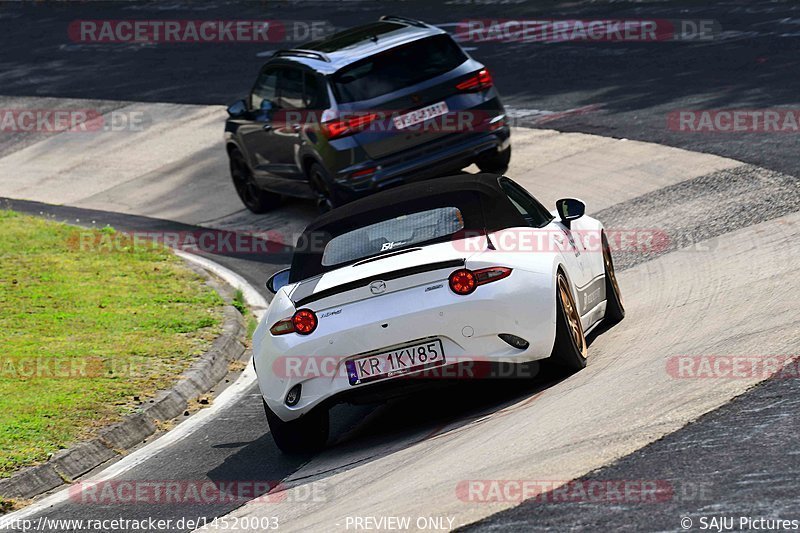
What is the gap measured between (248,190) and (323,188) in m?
2.46

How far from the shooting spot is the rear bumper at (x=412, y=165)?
13914mm

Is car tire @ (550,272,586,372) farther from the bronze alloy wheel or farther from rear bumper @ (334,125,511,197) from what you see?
rear bumper @ (334,125,511,197)

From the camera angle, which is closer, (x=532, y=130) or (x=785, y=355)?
(x=785, y=355)

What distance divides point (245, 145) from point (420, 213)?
8.38 metres

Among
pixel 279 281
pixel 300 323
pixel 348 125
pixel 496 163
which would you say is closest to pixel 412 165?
pixel 348 125

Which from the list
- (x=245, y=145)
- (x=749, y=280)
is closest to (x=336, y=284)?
(x=749, y=280)

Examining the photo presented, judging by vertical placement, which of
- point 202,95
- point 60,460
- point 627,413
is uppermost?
point 627,413

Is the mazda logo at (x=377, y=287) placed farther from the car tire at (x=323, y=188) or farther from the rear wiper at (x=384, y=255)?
the car tire at (x=323, y=188)

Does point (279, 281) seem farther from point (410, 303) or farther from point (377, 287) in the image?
point (410, 303)

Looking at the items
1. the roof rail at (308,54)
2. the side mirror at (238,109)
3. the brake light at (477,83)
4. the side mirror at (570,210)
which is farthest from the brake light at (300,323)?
the side mirror at (238,109)

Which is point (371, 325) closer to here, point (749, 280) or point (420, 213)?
point (420, 213)

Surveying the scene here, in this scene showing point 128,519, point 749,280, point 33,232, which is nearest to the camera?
point 128,519

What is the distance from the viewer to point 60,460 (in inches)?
333

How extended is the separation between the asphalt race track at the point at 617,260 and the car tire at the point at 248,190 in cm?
19
